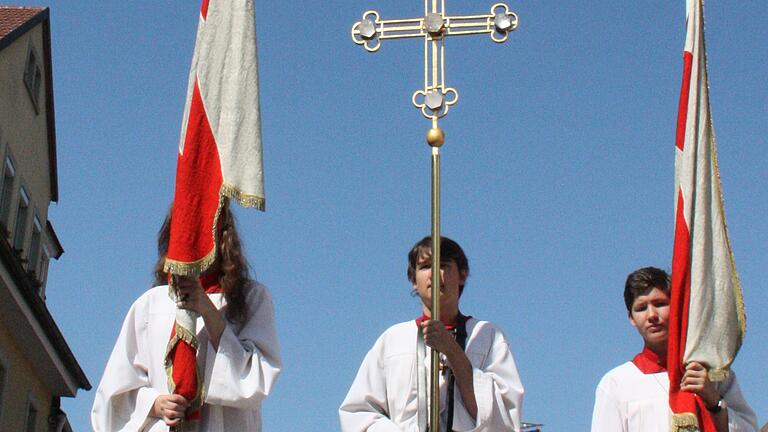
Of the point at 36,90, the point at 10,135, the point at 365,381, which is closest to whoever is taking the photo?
the point at 365,381

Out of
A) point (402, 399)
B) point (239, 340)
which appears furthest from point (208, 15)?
point (402, 399)

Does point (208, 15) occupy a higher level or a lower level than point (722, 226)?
higher

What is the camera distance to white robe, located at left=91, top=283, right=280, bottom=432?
7363 millimetres

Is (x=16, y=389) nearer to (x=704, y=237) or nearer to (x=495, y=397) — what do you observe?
(x=495, y=397)

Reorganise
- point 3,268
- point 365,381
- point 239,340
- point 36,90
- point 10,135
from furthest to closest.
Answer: point 36,90, point 10,135, point 3,268, point 365,381, point 239,340

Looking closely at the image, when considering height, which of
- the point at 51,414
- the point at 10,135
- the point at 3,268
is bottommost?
the point at 51,414

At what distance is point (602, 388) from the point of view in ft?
26.3

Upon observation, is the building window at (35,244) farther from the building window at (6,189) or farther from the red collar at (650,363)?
the red collar at (650,363)

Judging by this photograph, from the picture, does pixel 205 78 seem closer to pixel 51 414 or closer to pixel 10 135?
pixel 10 135

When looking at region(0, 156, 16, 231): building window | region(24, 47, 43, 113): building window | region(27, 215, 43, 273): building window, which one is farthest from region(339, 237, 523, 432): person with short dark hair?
region(27, 215, 43, 273): building window

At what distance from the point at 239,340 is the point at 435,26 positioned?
2.21 meters

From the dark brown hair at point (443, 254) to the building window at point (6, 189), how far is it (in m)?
14.7

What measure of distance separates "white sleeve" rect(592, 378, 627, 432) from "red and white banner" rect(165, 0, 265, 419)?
7.13ft

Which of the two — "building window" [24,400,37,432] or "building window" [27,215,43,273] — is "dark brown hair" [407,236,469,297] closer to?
"building window" [24,400,37,432]
